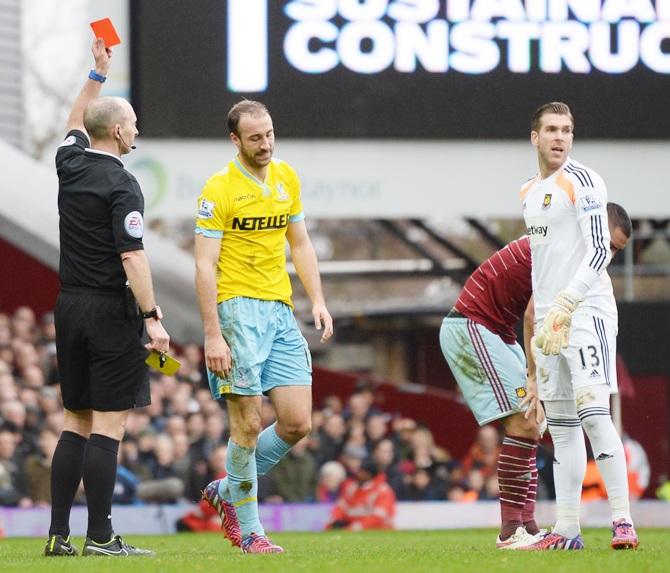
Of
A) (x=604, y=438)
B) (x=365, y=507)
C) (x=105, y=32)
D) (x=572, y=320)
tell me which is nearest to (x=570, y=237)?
(x=572, y=320)

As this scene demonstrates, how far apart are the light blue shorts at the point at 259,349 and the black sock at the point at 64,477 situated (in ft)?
2.31

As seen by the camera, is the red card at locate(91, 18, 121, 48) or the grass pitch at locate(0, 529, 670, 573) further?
the red card at locate(91, 18, 121, 48)

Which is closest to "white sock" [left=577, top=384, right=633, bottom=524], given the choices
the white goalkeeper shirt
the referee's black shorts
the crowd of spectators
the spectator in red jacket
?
the white goalkeeper shirt

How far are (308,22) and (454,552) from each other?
8.55m

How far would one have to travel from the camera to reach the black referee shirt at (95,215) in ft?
23.7

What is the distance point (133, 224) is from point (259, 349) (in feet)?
2.77

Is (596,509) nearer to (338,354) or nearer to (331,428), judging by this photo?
(331,428)

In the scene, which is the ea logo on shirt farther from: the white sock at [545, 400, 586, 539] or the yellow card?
the white sock at [545, 400, 586, 539]

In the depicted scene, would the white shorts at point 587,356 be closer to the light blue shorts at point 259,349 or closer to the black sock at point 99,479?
the light blue shorts at point 259,349

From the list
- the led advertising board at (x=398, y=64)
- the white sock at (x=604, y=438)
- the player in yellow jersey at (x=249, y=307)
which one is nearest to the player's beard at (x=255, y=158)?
the player in yellow jersey at (x=249, y=307)

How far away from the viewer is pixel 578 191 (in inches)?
283

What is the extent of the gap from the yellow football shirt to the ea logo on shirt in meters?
0.29

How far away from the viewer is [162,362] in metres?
7.30

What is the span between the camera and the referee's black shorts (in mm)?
7219
